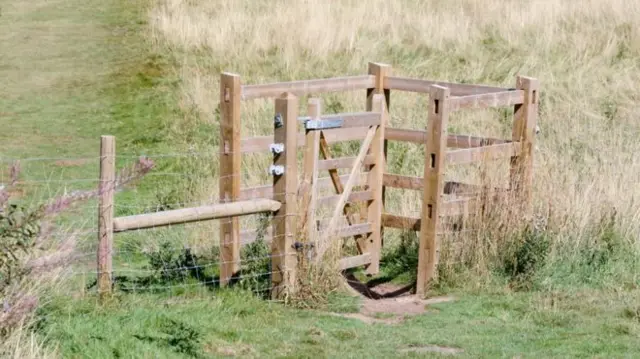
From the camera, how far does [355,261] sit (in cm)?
1028

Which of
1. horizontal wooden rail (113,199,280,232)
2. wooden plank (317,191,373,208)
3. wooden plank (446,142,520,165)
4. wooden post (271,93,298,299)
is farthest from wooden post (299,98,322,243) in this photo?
wooden plank (446,142,520,165)

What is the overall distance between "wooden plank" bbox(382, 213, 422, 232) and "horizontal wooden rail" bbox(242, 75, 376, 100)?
1175mm

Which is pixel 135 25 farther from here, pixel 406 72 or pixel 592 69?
pixel 592 69

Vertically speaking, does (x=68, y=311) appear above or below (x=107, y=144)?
below

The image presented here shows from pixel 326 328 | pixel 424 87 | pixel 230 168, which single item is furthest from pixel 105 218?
pixel 424 87

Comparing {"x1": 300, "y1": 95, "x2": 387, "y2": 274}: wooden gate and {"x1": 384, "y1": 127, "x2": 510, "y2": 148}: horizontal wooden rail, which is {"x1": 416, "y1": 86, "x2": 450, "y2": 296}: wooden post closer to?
{"x1": 300, "y1": 95, "x2": 387, "y2": 274}: wooden gate

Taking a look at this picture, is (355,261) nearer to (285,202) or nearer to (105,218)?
(285,202)

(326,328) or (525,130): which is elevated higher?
(525,130)

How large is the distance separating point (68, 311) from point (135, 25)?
18.2 m

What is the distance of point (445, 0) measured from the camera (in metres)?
24.7

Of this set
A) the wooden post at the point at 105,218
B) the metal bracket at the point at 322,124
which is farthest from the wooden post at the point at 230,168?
the wooden post at the point at 105,218

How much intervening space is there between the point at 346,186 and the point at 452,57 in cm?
1052

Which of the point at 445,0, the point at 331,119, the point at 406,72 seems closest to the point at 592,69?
the point at 406,72

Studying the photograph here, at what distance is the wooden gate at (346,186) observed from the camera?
943cm
